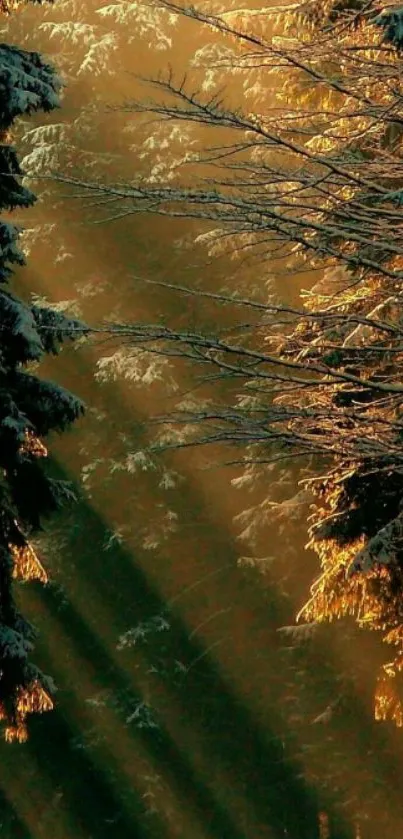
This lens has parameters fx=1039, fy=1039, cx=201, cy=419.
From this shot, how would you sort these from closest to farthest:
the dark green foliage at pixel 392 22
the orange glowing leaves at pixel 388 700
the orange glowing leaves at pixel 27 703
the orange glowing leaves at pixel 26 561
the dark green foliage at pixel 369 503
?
the dark green foliage at pixel 392 22 → the orange glowing leaves at pixel 27 703 → the orange glowing leaves at pixel 26 561 → the dark green foliage at pixel 369 503 → the orange glowing leaves at pixel 388 700

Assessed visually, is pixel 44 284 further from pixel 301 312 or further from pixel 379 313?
pixel 301 312

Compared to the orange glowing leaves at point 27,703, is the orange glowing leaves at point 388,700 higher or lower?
lower

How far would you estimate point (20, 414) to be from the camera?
766 cm

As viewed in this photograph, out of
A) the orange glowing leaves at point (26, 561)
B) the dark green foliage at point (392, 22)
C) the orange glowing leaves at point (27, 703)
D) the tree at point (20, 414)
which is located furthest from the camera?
the orange glowing leaves at point (26, 561)

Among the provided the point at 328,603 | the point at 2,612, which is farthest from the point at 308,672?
the point at 2,612

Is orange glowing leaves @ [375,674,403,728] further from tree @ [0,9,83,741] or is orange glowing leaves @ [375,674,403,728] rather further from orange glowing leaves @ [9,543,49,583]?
orange glowing leaves @ [9,543,49,583]

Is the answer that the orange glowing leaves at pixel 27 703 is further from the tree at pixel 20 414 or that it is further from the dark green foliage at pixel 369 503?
the dark green foliage at pixel 369 503

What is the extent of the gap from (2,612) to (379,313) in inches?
149

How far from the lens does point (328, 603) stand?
29.0 ft

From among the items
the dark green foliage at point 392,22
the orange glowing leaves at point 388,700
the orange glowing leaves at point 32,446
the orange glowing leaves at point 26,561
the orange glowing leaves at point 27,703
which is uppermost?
the dark green foliage at point 392,22

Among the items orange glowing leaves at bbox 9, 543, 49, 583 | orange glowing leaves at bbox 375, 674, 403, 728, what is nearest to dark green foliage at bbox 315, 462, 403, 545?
orange glowing leaves at bbox 375, 674, 403, 728

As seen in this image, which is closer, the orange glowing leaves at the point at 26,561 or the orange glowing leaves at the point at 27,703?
the orange glowing leaves at the point at 27,703

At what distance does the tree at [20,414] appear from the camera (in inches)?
297

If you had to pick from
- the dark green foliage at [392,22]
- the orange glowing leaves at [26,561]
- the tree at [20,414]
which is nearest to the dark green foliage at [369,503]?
the tree at [20,414]
